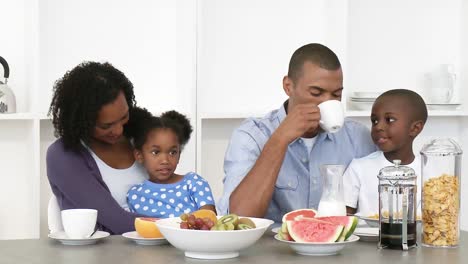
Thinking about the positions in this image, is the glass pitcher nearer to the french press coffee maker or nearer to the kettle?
the french press coffee maker

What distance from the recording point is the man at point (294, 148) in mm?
2590

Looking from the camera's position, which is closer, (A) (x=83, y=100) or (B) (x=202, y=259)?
(B) (x=202, y=259)

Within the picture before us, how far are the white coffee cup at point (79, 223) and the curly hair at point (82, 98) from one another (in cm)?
81

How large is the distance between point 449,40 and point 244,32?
121 cm

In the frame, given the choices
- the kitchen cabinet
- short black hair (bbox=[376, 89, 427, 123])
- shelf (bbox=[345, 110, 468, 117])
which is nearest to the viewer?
short black hair (bbox=[376, 89, 427, 123])

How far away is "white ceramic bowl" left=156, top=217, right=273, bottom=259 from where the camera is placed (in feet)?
6.18

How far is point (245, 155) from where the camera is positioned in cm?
276

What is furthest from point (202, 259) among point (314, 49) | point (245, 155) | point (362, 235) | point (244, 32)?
point (244, 32)

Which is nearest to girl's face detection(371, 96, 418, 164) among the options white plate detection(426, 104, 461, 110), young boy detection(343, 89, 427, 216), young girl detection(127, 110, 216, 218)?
young boy detection(343, 89, 427, 216)

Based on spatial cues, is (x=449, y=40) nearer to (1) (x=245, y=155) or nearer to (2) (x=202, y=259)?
(1) (x=245, y=155)

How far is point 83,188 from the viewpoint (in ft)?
9.35

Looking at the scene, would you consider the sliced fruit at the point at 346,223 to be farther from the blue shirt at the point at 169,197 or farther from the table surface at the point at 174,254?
the blue shirt at the point at 169,197

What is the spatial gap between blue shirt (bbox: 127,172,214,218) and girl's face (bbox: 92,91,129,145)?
0.68ft

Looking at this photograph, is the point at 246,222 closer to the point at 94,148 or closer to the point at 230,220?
the point at 230,220
